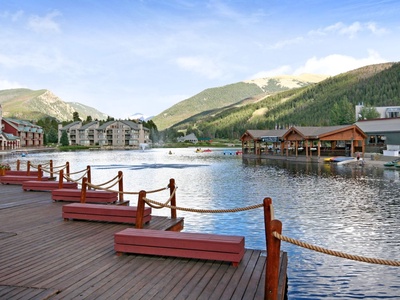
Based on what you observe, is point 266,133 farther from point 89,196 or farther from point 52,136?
point 52,136

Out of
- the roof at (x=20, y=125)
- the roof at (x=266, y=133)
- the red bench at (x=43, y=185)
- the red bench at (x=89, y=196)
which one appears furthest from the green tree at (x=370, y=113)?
the roof at (x=20, y=125)

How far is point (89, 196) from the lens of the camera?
1655cm

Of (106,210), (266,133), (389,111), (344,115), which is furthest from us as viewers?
(344,115)

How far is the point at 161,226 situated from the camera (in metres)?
12.5

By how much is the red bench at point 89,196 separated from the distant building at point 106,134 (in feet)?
505

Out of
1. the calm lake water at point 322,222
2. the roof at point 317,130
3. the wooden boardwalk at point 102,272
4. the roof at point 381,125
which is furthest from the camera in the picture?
the roof at point 381,125

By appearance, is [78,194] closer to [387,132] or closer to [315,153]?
[315,153]

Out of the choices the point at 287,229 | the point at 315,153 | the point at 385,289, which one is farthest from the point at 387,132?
the point at 385,289

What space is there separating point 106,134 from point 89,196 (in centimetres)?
15981

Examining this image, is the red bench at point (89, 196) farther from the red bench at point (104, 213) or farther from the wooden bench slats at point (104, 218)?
the wooden bench slats at point (104, 218)

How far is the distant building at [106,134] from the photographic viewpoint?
171 meters

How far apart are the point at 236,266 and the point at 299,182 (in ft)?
87.0

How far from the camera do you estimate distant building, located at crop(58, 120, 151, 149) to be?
171 m

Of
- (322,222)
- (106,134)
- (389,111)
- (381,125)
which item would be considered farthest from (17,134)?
(322,222)
